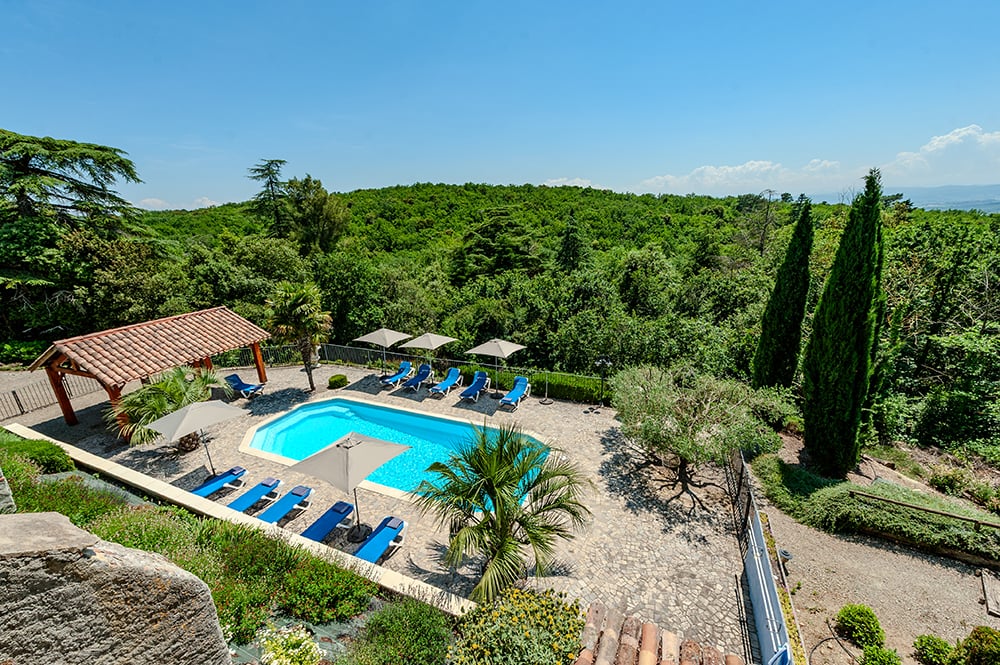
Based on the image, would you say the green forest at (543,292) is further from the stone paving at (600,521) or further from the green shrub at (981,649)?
the green shrub at (981,649)

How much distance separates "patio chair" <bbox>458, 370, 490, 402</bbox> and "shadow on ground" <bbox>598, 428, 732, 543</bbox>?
525cm

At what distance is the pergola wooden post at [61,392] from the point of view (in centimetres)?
1191

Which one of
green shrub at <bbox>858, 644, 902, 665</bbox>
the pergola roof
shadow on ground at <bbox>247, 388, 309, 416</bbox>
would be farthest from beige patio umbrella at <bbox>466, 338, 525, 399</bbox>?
green shrub at <bbox>858, 644, 902, 665</bbox>

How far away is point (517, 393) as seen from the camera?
564 inches

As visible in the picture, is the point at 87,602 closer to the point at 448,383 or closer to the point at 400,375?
the point at 448,383

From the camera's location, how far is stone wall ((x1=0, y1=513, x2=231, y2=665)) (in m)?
1.99

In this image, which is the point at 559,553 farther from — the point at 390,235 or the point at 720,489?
the point at 390,235

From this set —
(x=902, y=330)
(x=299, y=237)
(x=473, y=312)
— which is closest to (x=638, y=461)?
(x=473, y=312)

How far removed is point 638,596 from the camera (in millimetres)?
6664

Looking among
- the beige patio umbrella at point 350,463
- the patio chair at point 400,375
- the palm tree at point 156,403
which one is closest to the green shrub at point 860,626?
the beige patio umbrella at point 350,463

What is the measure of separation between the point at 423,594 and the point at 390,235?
4331 centimetres

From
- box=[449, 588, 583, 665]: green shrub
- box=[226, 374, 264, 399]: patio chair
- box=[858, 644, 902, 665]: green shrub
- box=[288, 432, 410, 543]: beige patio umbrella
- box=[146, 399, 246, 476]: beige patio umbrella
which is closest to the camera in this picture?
box=[449, 588, 583, 665]: green shrub

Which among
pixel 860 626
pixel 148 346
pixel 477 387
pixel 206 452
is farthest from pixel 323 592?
pixel 148 346

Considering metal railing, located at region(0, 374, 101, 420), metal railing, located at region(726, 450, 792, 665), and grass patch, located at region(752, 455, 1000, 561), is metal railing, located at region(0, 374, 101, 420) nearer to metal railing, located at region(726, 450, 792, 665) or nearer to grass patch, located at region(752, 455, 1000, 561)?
metal railing, located at region(726, 450, 792, 665)
